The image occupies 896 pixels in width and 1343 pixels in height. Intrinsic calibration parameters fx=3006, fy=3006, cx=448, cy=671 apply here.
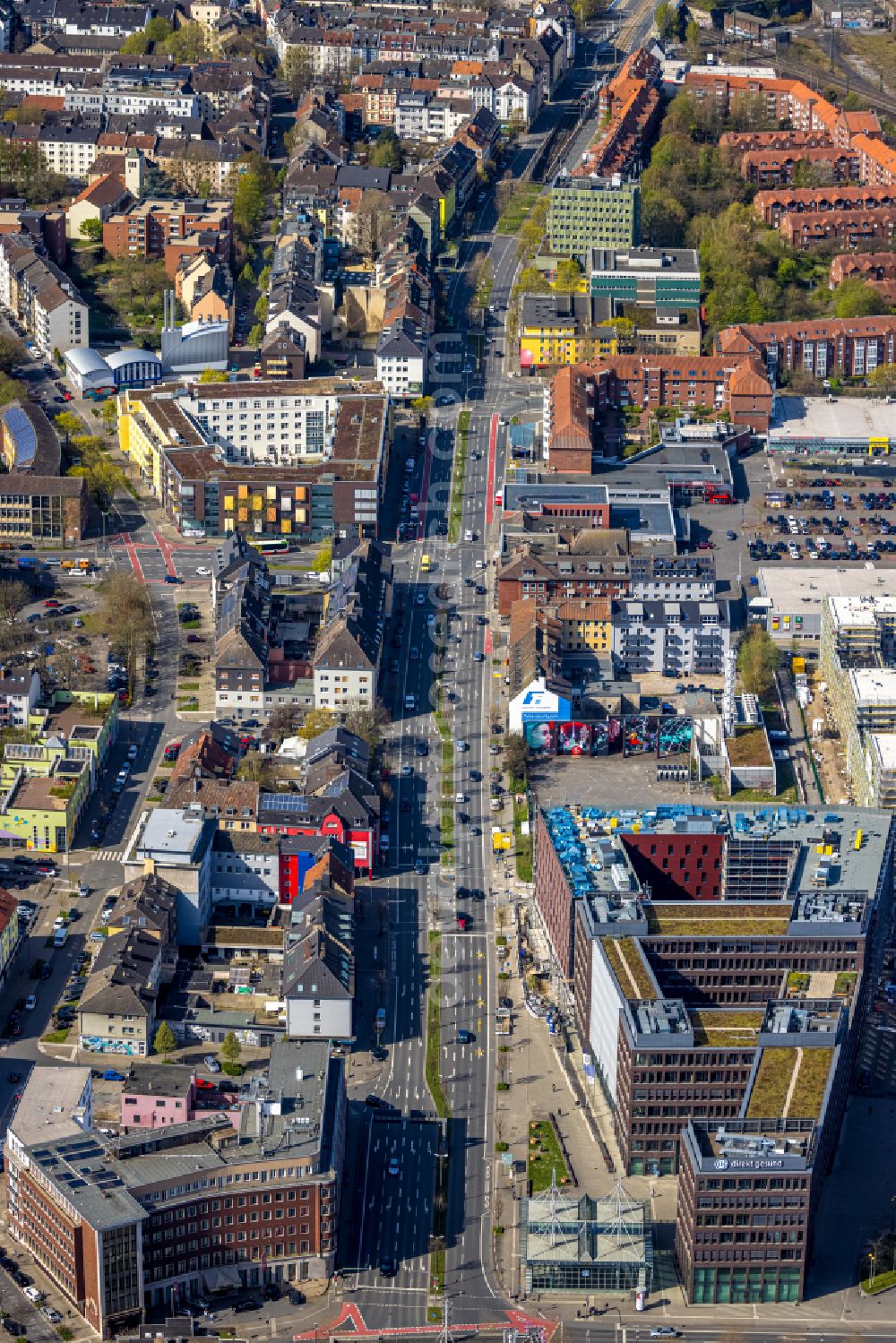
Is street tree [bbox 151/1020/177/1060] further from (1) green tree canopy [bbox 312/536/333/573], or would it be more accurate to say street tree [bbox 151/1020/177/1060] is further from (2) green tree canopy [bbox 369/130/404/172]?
(2) green tree canopy [bbox 369/130/404/172]

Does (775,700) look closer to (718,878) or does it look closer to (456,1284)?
(718,878)

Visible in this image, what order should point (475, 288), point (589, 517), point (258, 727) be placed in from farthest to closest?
1. point (475, 288)
2. point (589, 517)
3. point (258, 727)

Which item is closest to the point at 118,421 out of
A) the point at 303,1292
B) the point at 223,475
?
the point at 223,475

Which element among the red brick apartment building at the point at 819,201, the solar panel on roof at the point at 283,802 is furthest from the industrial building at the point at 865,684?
the red brick apartment building at the point at 819,201

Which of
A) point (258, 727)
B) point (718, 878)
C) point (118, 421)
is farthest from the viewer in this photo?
point (118, 421)

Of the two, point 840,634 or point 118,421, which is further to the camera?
point 118,421

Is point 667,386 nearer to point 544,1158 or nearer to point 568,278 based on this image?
point 568,278
